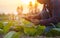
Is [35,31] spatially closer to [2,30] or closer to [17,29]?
[17,29]

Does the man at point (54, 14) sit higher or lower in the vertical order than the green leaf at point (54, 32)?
higher

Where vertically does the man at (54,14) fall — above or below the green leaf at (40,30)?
above

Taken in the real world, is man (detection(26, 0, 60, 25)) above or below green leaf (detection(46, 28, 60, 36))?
above

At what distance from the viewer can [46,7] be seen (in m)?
1.31

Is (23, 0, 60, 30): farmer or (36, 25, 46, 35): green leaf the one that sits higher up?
(23, 0, 60, 30): farmer

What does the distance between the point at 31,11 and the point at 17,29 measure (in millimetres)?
342

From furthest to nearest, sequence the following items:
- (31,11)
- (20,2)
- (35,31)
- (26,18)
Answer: (20,2), (31,11), (26,18), (35,31)

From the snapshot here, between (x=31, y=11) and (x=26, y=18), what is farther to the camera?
(x=31, y=11)

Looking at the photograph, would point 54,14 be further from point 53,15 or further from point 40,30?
point 40,30

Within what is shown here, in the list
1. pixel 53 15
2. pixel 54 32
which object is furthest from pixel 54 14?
pixel 54 32

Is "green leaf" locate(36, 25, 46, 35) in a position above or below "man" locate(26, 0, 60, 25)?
below

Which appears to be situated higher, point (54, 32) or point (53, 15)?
point (53, 15)

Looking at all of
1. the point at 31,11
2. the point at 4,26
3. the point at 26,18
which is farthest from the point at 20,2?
the point at 4,26

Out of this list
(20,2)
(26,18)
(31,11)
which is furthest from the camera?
(20,2)
